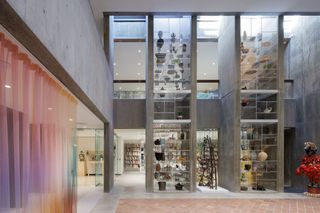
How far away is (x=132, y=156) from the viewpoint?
2616 cm

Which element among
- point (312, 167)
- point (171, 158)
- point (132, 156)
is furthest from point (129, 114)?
point (132, 156)

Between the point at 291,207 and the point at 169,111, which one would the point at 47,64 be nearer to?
the point at 291,207

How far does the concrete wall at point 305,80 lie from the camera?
13.8m

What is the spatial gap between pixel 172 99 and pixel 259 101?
349 cm

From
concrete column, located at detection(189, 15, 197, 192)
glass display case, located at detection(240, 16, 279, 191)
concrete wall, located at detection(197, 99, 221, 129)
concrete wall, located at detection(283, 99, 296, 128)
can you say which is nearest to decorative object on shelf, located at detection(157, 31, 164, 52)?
concrete column, located at detection(189, 15, 197, 192)

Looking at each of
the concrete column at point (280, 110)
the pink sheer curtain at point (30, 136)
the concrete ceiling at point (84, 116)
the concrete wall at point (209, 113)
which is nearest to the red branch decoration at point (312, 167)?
the concrete column at point (280, 110)

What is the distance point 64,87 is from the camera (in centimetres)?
526

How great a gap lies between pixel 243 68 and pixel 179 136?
12.1ft

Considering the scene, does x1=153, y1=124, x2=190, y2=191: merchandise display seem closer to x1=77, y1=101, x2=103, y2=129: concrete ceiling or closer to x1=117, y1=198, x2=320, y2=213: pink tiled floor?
x1=117, y1=198, x2=320, y2=213: pink tiled floor

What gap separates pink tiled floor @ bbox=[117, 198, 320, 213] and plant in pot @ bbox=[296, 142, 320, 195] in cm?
93

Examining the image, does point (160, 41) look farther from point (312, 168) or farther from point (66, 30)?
point (66, 30)

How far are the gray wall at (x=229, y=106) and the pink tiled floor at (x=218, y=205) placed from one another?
2295 mm

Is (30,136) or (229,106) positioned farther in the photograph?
(229,106)

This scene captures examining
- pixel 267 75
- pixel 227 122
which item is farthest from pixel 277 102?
pixel 227 122
